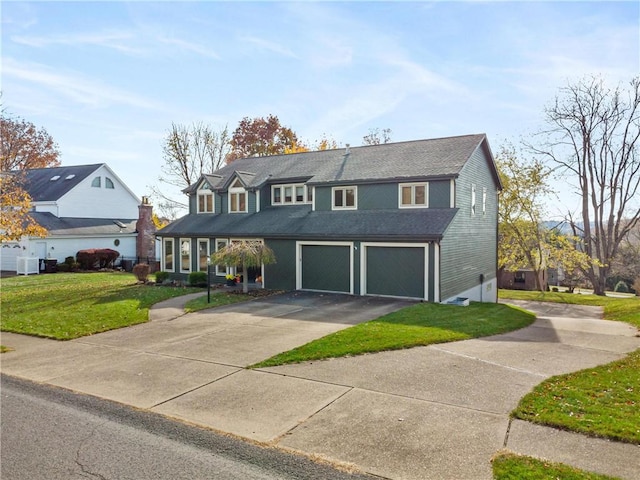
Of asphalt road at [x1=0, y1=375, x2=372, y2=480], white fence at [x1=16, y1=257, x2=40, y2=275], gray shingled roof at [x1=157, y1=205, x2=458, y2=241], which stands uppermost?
gray shingled roof at [x1=157, y1=205, x2=458, y2=241]

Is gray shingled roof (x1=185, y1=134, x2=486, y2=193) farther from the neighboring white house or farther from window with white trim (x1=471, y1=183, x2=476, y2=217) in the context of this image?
the neighboring white house

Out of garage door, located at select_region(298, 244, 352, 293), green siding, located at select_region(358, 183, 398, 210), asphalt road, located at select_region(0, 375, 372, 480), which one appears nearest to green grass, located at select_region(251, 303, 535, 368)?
asphalt road, located at select_region(0, 375, 372, 480)

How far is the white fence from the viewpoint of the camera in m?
29.5

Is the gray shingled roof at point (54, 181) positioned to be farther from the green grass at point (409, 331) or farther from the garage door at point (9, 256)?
the green grass at point (409, 331)

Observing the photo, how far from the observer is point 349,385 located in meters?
7.85

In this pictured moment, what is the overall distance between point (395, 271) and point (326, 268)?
10.7ft

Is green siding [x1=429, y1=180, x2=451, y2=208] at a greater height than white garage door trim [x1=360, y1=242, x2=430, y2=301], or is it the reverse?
green siding [x1=429, y1=180, x2=451, y2=208]

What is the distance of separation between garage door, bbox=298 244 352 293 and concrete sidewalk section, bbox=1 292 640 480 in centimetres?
520

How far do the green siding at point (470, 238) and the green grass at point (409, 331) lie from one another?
8.11ft

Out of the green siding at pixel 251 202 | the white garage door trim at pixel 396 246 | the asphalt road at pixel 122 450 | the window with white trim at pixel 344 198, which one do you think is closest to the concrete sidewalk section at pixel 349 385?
the asphalt road at pixel 122 450

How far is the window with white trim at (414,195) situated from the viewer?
62.2ft

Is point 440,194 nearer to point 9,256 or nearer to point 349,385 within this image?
point 349,385

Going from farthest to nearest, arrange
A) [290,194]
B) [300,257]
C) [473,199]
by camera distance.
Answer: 1. [290,194]
2. [473,199]
3. [300,257]

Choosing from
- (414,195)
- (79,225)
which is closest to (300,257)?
(414,195)
